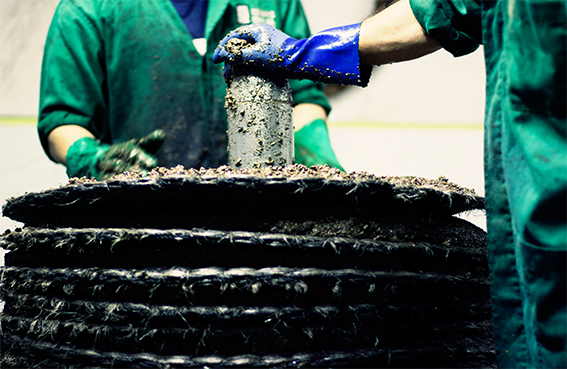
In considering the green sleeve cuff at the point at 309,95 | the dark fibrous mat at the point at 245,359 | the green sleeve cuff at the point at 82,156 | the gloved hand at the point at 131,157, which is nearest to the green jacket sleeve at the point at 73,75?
the green sleeve cuff at the point at 82,156

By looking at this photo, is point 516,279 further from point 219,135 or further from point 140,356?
point 219,135

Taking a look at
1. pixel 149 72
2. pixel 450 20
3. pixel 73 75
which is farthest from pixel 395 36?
pixel 73 75

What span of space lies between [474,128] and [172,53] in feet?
4.62

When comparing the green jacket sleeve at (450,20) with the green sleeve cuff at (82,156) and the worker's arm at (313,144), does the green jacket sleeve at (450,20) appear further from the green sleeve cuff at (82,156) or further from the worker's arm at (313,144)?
the green sleeve cuff at (82,156)

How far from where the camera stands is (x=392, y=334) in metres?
0.54

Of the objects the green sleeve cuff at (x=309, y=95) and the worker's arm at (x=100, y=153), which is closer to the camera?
the worker's arm at (x=100, y=153)

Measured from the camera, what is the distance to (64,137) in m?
1.01

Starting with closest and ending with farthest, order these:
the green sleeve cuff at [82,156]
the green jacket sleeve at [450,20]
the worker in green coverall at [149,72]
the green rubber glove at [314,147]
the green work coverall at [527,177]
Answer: the green work coverall at [527,177], the green jacket sleeve at [450,20], the green sleeve cuff at [82,156], the green rubber glove at [314,147], the worker in green coverall at [149,72]

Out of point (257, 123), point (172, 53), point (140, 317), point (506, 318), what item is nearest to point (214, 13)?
point (172, 53)

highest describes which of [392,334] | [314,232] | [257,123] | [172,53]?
[172,53]

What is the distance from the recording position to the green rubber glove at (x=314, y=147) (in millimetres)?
972

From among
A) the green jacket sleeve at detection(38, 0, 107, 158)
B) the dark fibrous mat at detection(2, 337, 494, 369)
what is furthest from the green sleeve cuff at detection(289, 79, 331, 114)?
the dark fibrous mat at detection(2, 337, 494, 369)

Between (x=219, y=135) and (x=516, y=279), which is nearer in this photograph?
(x=516, y=279)

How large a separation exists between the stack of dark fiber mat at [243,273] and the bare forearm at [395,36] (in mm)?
192
